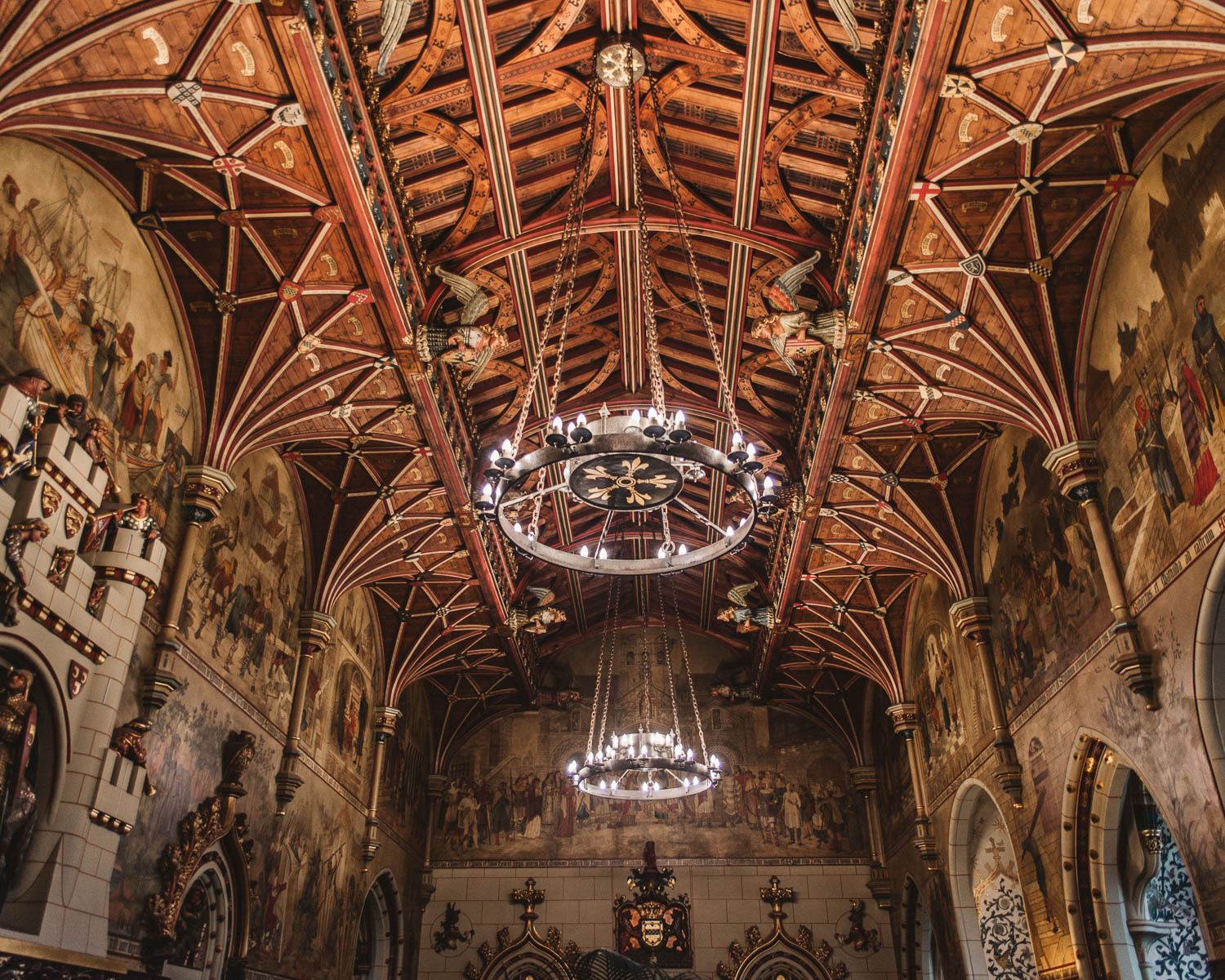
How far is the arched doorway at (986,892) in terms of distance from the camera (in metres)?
16.5

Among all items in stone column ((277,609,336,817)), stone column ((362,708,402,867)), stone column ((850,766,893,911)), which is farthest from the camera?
stone column ((850,766,893,911))

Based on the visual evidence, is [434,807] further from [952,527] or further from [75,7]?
[75,7]

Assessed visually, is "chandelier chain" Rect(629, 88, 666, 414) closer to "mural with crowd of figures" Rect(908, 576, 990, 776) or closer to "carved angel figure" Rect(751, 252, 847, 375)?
"carved angel figure" Rect(751, 252, 847, 375)

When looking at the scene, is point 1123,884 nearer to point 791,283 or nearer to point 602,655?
point 791,283

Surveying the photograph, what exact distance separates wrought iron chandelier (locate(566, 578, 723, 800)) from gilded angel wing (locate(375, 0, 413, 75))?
43.3ft

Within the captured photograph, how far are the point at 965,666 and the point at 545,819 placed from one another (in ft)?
42.6

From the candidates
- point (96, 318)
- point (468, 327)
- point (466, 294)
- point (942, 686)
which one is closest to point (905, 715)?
point (942, 686)

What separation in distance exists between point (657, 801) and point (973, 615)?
42.3ft

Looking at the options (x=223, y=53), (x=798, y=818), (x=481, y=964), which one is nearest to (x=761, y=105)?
(x=223, y=53)

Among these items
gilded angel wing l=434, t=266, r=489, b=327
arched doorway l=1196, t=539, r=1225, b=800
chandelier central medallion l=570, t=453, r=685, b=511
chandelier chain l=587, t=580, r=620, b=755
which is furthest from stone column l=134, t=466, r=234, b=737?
chandelier chain l=587, t=580, r=620, b=755

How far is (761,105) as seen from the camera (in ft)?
38.9

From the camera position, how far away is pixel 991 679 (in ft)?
50.7

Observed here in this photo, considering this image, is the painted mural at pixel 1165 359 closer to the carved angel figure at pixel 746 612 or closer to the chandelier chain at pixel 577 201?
the chandelier chain at pixel 577 201

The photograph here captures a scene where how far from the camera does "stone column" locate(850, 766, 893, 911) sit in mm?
23875
